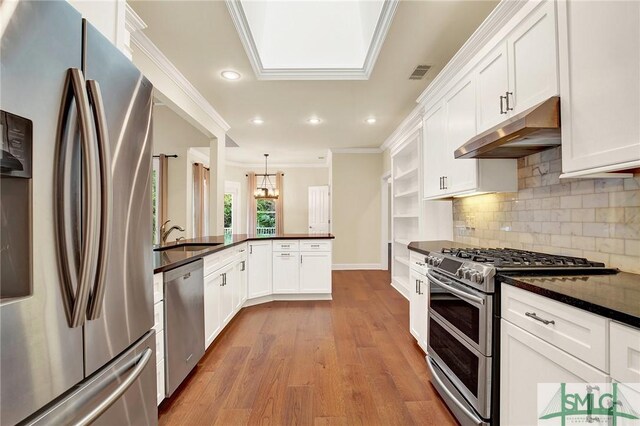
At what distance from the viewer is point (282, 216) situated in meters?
8.80

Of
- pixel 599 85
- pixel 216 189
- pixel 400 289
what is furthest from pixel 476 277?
pixel 216 189

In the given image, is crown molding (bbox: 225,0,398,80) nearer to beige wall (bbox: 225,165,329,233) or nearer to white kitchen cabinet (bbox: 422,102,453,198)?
white kitchen cabinet (bbox: 422,102,453,198)

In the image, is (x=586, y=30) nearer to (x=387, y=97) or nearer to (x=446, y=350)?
(x=446, y=350)

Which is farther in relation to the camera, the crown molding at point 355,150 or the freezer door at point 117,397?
the crown molding at point 355,150

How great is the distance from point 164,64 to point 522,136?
300cm

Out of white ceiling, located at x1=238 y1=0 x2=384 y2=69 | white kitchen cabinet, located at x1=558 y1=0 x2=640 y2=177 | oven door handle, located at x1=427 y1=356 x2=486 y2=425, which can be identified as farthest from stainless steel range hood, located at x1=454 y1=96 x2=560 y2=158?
white ceiling, located at x1=238 y1=0 x2=384 y2=69

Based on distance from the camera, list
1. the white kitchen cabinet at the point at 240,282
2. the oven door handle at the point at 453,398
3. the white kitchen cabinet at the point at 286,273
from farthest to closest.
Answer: the white kitchen cabinet at the point at 286,273 < the white kitchen cabinet at the point at 240,282 < the oven door handle at the point at 453,398

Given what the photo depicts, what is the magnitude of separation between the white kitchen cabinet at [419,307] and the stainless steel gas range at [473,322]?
1.42 ft

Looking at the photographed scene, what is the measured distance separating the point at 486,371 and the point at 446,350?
42 centimetres

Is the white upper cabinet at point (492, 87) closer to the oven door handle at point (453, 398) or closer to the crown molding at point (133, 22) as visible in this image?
the oven door handle at point (453, 398)

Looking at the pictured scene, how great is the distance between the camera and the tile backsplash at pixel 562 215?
1.41 metres

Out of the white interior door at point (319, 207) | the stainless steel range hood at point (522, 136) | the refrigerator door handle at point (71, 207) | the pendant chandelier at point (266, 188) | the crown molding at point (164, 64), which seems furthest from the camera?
the white interior door at point (319, 207)

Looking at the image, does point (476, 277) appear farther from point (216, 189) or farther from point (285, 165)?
point (285, 165)

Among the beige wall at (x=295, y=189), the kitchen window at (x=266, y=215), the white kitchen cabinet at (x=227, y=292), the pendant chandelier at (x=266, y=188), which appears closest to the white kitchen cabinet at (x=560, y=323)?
the white kitchen cabinet at (x=227, y=292)
